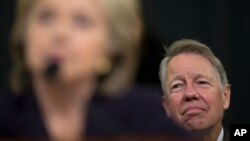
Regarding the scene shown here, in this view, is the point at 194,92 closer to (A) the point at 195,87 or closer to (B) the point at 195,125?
(A) the point at 195,87

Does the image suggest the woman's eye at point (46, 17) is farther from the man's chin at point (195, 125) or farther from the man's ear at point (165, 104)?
the man's chin at point (195, 125)

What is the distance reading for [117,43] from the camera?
1.59m

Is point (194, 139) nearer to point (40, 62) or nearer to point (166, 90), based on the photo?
point (166, 90)

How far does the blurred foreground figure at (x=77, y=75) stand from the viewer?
5.11ft

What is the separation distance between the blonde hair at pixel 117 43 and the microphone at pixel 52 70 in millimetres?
76

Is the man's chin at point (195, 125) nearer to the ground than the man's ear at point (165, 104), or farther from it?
nearer to the ground

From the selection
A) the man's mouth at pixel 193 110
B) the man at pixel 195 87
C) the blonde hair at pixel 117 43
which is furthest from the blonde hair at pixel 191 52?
the blonde hair at pixel 117 43

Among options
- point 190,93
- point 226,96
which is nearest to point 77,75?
point 190,93

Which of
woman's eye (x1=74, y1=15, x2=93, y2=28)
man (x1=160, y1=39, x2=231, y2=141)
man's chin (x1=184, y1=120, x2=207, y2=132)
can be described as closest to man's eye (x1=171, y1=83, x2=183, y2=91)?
man (x1=160, y1=39, x2=231, y2=141)

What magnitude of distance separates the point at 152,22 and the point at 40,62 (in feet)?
1.46

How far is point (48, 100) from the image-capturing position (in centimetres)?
158

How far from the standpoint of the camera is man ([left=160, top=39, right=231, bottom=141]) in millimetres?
1830

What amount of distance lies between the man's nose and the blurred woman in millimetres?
324

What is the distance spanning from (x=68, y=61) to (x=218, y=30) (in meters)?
0.66
